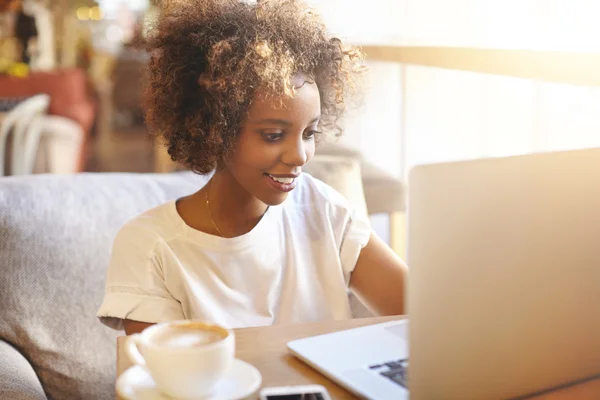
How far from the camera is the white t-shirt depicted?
3.83 ft

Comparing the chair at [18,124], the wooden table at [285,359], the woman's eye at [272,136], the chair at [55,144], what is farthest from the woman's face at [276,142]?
the chair at [55,144]

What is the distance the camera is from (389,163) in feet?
10.3

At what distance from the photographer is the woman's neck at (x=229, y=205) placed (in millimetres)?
1253

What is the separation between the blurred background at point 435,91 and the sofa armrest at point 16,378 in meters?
0.42

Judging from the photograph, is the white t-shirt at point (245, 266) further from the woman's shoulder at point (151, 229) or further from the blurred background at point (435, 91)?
the blurred background at point (435, 91)

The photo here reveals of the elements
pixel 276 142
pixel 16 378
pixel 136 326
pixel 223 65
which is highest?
pixel 223 65

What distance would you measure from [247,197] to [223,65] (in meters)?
0.22

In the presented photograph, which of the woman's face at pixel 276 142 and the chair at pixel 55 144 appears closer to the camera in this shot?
the woman's face at pixel 276 142

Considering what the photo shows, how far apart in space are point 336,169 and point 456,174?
39.4 inches

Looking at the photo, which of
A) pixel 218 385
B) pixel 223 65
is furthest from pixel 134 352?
pixel 223 65

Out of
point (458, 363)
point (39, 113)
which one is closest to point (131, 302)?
point (458, 363)

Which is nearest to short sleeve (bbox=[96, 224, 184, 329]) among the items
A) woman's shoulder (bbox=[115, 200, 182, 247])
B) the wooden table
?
woman's shoulder (bbox=[115, 200, 182, 247])

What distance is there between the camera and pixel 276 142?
1.13 meters

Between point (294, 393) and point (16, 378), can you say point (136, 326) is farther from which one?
point (294, 393)
